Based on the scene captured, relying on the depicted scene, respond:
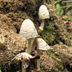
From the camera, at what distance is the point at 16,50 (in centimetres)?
289

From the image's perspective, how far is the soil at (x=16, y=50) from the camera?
2.63 metres

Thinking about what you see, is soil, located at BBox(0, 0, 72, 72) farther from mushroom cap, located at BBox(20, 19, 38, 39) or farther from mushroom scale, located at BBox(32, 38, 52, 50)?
mushroom cap, located at BBox(20, 19, 38, 39)

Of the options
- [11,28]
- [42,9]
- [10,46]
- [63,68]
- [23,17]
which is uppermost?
[42,9]

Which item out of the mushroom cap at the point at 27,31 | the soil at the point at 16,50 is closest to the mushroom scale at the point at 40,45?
the mushroom cap at the point at 27,31

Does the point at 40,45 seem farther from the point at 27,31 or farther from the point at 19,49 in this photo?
the point at 19,49

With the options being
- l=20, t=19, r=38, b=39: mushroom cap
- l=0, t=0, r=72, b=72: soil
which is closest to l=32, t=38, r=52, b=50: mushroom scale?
l=20, t=19, r=38, b=39: mushroom cap

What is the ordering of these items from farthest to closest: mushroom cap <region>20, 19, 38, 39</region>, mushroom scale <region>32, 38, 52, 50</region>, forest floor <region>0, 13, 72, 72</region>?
forest floor <region>0, 13, 72, 72</region> < mushroom scale <region>32, 38, 52, 50</region> < mushroom cap <region>20, 19, 38, 39</region>

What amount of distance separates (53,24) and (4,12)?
2.53 meters

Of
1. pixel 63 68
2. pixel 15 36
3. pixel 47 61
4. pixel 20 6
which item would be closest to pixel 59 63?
pixel 63 68

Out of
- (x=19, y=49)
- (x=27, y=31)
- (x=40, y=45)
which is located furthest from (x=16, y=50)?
(x=27, y=31)

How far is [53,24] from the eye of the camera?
4902mm

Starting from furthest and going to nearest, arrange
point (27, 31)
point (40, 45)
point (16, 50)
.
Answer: point (16, 50)
point (40, 45)
point (27, 31)

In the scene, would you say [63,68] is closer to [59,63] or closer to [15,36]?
[59,63]

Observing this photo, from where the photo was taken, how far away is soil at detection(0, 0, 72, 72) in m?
2.63
